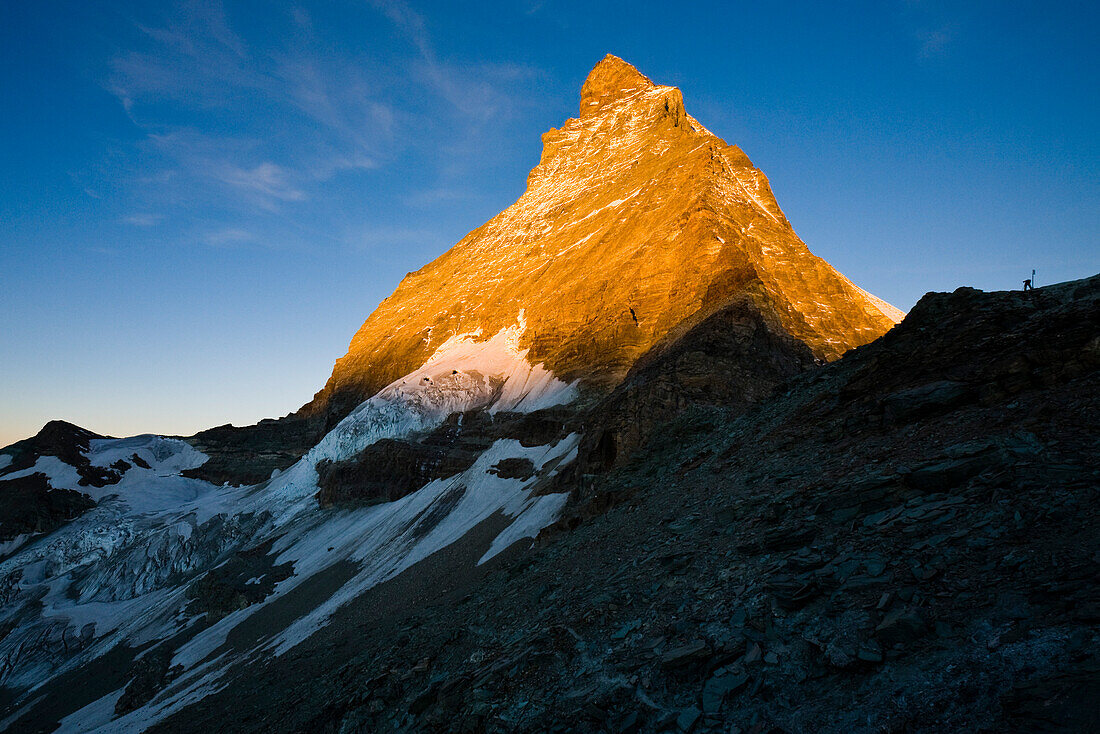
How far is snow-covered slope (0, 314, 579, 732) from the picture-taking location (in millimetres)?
35750

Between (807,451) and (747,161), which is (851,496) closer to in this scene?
(807,451)

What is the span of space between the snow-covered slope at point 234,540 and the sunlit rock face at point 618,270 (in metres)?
7.86

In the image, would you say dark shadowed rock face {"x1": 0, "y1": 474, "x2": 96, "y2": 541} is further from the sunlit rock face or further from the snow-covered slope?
the sunlit rock face

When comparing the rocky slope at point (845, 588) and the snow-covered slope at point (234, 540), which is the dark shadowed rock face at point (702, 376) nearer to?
the snow-covered slope at point (234, 540)

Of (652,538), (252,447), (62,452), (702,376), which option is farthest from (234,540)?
(652,538)

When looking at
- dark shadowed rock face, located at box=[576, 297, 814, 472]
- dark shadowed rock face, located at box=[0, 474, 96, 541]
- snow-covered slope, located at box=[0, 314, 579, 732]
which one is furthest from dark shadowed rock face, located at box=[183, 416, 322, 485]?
dark shadowed rock face, located at box=[576, 297, 814, 472]

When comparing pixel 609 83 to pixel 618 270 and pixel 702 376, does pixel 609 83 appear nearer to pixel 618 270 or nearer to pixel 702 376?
pixel 618 270

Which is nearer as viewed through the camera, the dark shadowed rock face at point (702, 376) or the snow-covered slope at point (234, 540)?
the dark shadowed rock face at point (702, 376)

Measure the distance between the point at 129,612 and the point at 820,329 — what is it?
78.4m

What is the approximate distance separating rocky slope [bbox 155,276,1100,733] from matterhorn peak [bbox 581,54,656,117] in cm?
17440

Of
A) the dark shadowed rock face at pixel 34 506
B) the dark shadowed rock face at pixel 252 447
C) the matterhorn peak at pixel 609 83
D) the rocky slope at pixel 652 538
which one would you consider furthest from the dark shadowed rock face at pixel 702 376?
the matterhorn peak at pixel 609 83

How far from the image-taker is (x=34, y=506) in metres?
81.8

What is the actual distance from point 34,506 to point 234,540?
127ft

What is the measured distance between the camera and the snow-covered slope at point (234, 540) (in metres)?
35.8
